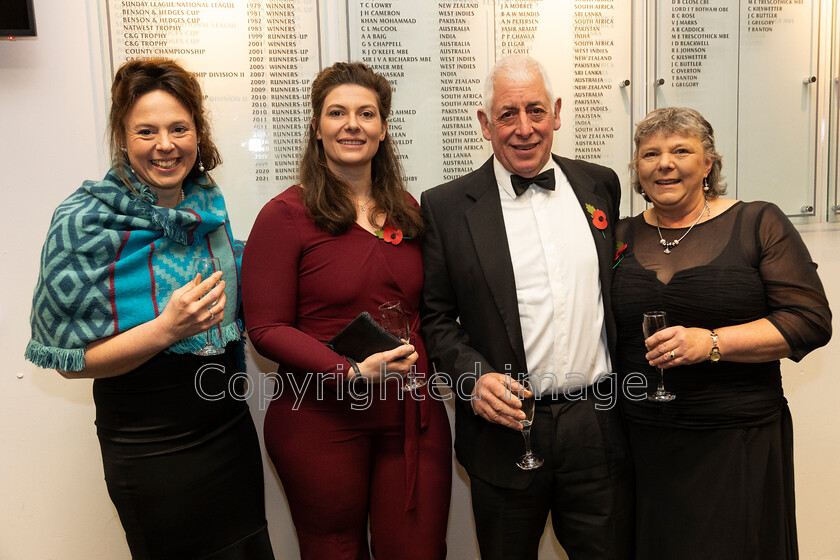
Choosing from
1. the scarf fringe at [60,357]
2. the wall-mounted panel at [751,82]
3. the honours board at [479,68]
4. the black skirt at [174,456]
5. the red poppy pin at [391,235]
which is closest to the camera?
the scarf fringe at [60,357]

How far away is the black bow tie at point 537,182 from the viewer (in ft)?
6.74

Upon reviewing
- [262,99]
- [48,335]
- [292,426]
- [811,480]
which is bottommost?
[811,480]

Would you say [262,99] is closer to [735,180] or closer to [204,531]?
[204,531]

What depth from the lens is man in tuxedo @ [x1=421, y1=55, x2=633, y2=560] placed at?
1.96 m

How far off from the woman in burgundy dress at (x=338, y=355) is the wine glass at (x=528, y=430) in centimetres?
34

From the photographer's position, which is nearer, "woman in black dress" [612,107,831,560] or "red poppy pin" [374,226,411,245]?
"woman in black dress" [612,107,831,560]

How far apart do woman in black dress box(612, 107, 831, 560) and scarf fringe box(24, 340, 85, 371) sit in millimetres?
1616

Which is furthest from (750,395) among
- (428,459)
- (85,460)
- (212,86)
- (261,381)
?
(85,460)

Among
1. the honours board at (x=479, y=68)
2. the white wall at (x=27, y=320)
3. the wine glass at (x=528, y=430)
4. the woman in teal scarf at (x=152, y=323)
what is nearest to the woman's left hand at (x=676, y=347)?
the wine glass at (x=528, y=430)

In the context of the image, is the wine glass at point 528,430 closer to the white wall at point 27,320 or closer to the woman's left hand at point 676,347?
the woman's left hand at point 676,347

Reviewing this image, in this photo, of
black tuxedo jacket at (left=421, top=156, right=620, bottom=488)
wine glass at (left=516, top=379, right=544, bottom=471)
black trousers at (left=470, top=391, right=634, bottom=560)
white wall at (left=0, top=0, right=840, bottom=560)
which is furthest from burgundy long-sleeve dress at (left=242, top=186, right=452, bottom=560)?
white wall at (left=0, top=0, right=840, bottom=560)

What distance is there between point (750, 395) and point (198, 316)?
5.53 ft

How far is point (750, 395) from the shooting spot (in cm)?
194

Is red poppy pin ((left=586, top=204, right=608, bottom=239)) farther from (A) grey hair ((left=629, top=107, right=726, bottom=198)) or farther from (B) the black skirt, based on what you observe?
(B) the black skirt
